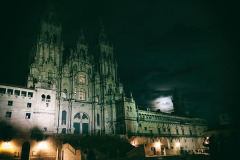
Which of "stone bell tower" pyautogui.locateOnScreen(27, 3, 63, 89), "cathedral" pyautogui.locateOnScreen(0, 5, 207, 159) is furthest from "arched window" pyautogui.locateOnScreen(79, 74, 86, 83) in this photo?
"stone bell tower" pyautogui.locateOnScreen(27, 3, 63, 89)

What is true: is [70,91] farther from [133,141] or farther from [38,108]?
[133,141]

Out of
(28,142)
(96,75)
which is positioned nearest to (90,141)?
(28,142)

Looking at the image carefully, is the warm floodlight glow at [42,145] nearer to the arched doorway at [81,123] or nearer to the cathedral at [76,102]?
the cathedral at [76,102]

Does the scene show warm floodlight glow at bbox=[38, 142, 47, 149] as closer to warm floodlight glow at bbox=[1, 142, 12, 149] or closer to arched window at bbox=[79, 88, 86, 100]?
warm floodlight glow at bbox=[1, 142, 12, 149]

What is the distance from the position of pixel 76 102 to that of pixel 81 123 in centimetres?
581

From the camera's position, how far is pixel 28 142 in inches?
1396

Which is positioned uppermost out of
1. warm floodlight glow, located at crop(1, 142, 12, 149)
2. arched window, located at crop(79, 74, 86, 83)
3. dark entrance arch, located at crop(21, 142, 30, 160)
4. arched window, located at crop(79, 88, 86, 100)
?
arched window, located at crop(79, 74, 86, 83)

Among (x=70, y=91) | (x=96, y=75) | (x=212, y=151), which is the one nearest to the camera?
(x=212, y=151)

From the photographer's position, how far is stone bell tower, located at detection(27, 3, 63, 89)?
44188mm

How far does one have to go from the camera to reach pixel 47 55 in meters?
49.2

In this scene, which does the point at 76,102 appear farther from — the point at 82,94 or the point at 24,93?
the point at 24,93

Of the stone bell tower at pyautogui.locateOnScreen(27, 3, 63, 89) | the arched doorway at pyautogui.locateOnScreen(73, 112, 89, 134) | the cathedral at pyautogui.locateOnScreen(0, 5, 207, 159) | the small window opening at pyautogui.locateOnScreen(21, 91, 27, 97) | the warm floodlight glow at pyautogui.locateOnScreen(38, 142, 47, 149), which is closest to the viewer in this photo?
the warm floodlight glow at pyautogui.locateOnScreen(38, 142, 47, 149)

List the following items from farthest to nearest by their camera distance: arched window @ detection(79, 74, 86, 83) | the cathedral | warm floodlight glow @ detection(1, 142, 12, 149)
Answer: arched window @ detection(79, 74, 86, 83), the cathedral, warm floodlight glow @ detection(1, 142, 12, 149)

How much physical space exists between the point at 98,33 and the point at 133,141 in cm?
4164
